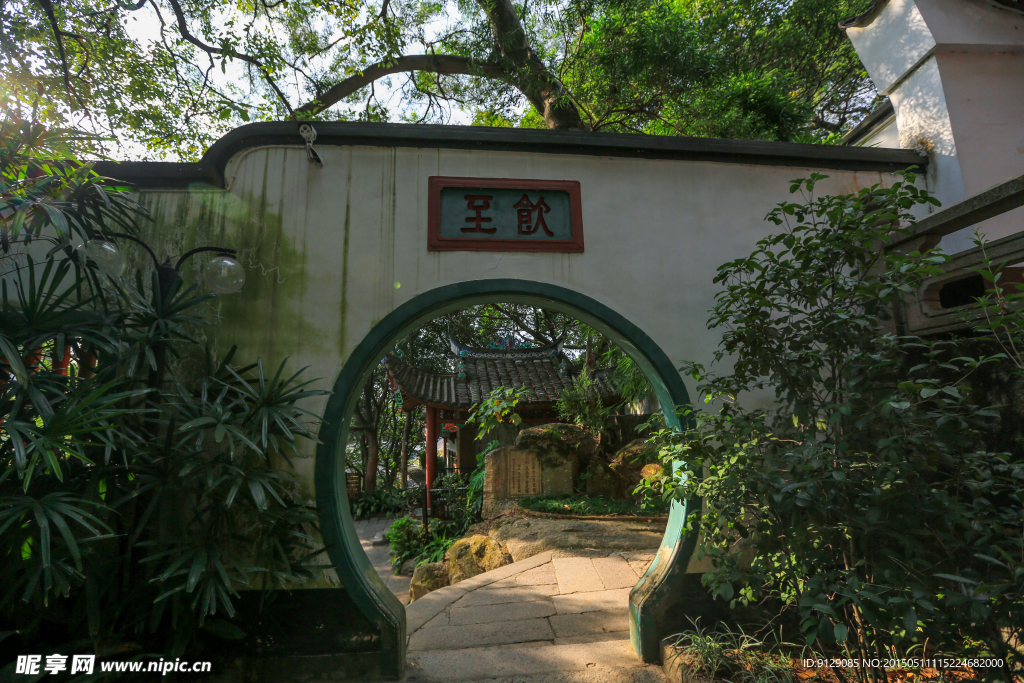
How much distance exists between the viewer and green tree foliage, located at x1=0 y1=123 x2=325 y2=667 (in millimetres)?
2318

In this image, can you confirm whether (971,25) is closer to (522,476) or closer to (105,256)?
(105,256)

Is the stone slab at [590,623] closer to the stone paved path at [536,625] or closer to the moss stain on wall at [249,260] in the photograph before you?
the stone paved path at [536,625]

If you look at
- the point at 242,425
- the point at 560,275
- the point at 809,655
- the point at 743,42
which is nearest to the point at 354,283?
the point at 242,425

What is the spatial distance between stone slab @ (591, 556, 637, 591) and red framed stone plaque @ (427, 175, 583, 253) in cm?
336

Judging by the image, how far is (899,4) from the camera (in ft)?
13.9

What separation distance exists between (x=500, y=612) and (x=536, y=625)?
439 mm

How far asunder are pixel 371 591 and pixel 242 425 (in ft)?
4.15

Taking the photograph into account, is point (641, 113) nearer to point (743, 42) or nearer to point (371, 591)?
point (743, 42)

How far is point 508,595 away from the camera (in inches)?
197

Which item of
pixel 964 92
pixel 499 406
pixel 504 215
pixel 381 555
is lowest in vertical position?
pixel 381 555

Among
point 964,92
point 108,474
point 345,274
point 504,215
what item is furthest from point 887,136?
point 108,474

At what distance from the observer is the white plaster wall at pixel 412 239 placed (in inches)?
136

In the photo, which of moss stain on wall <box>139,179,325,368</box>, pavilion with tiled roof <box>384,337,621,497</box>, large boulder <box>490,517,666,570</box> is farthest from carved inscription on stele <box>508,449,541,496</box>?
moss stain on wall <box>139,179,325,368</box>

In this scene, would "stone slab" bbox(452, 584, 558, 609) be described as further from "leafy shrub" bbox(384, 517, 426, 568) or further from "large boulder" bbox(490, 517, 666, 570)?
"leafy shrub" bbox(384, 517, 426, 568)
